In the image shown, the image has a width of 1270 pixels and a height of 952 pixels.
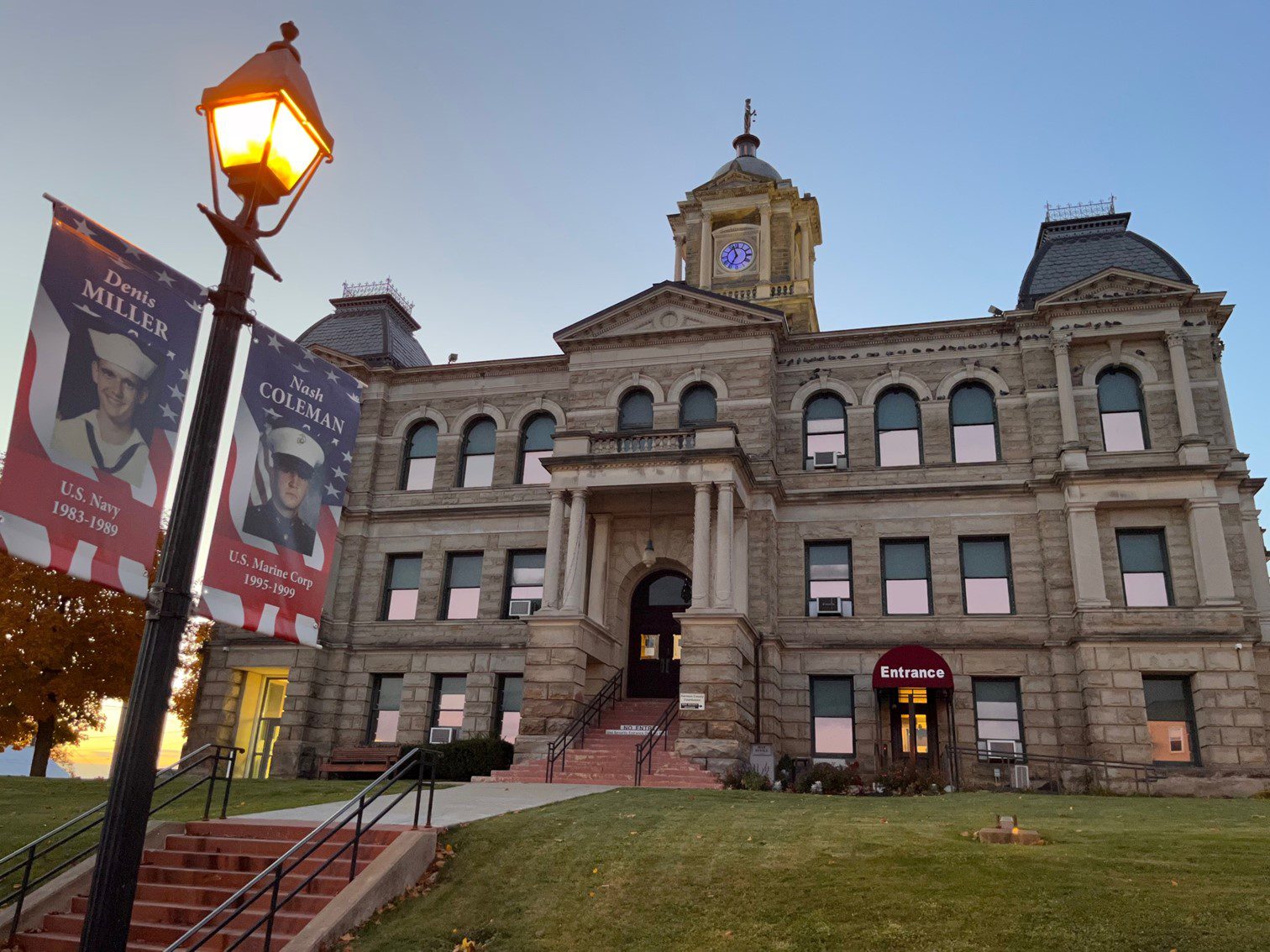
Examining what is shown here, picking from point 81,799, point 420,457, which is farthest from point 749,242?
point 81,799

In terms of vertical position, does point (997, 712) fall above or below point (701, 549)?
below

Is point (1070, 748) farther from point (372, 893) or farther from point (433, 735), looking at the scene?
point (372, 893)

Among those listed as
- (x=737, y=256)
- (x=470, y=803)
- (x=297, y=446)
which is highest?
(x=737, y=256)

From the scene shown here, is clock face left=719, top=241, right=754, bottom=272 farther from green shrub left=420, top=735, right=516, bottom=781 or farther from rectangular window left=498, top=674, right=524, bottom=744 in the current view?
green shrub left=420, top=735, right=516, bottom=781

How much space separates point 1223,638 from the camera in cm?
2348

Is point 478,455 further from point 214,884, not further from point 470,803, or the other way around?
point 214,884

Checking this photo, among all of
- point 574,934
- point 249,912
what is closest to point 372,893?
point 249,912

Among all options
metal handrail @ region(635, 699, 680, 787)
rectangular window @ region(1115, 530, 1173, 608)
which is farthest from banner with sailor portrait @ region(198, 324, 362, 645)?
rectangular window @ region(1115, 530, 1173, 608)

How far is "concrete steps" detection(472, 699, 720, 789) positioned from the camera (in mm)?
21391

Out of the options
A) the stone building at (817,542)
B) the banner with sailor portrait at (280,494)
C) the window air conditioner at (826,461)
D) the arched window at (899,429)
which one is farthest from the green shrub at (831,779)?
the banner with sailor portrait at (280,494)

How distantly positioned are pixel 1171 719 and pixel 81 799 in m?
24.0

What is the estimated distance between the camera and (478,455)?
3206 cm

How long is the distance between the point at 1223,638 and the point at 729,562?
38.9 feet

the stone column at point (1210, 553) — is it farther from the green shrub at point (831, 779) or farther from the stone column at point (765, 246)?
the stone column at point (765, 246)
